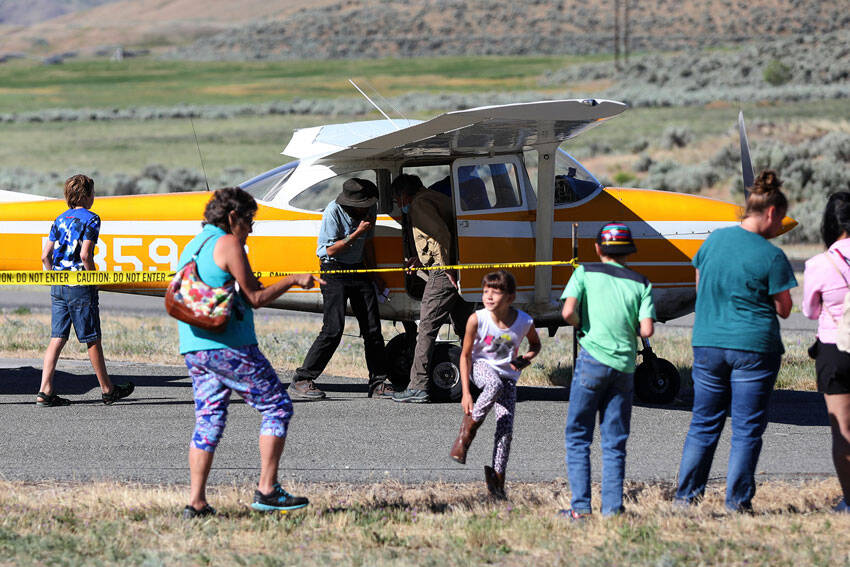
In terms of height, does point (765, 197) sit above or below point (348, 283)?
above

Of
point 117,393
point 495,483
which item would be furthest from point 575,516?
point 117,393

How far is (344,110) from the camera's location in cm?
6181

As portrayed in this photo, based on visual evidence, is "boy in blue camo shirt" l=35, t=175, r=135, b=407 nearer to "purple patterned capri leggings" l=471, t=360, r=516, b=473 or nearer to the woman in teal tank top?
the woman in teal tank top

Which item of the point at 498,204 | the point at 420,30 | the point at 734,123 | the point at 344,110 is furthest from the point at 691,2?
the point at 498,204

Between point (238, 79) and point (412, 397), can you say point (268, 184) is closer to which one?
point (412, 397)

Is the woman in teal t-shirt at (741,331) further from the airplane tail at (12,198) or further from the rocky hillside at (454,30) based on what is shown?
the rocky hillside at (454,30)

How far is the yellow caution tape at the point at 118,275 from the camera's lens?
28.7 ft

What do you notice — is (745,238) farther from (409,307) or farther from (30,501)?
(409,307)

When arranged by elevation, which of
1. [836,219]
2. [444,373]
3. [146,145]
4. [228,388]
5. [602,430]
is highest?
[146,145]

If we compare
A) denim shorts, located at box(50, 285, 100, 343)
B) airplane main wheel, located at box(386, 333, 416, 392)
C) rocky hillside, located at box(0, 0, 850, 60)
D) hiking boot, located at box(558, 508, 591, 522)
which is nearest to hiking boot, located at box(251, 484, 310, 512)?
hiking boot, located at box(558, 508, 591, 522)

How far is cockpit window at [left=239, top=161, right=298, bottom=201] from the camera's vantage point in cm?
1023

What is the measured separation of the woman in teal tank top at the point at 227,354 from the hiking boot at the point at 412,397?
12.9 feet

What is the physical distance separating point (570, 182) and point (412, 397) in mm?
2421

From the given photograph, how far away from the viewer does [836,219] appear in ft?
19.6
